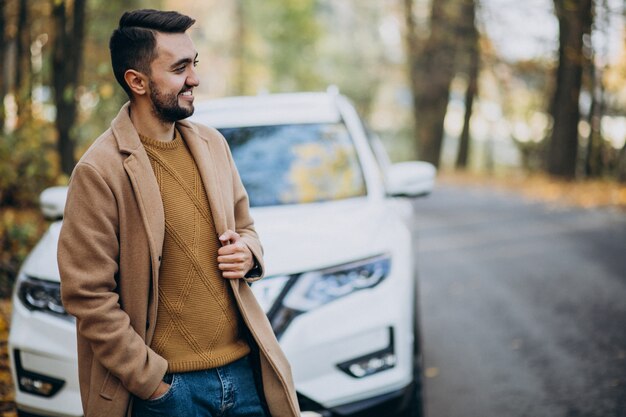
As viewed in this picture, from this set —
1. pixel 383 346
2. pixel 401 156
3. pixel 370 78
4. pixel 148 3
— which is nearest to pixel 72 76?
pixel 383 346

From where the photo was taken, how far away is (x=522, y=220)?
12.5m

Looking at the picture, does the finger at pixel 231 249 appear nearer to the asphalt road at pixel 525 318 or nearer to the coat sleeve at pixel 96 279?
the coat sleeve at pixel 96 279

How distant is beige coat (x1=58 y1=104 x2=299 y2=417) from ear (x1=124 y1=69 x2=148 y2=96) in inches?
3.5

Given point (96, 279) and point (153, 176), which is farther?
point (153, 176)

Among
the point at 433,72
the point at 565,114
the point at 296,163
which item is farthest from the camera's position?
the point at 433,72

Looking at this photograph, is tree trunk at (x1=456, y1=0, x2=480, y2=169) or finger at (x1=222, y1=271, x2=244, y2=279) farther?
tree trunk at (x1=456, y1=0, x2=480, y2=169)

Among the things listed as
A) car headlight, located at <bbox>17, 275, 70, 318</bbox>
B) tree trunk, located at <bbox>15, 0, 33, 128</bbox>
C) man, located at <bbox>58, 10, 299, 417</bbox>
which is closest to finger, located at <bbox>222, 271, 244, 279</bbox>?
man, located at <bbox>58, 10, 299, 417</bbox>

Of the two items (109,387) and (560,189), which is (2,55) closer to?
(109,387)

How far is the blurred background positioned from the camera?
29.4 ft

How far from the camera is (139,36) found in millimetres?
2217

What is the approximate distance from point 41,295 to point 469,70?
26039mm

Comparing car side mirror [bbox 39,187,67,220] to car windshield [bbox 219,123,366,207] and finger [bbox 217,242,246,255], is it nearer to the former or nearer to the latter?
car windshield [bbox 219,123,366,207]

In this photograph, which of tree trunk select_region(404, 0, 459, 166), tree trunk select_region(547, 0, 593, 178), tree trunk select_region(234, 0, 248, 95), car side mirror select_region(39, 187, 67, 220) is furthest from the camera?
tree trunk select_region(234, 0, 248, 95)

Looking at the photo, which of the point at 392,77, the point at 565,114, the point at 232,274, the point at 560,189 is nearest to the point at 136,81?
the point at 232,274
